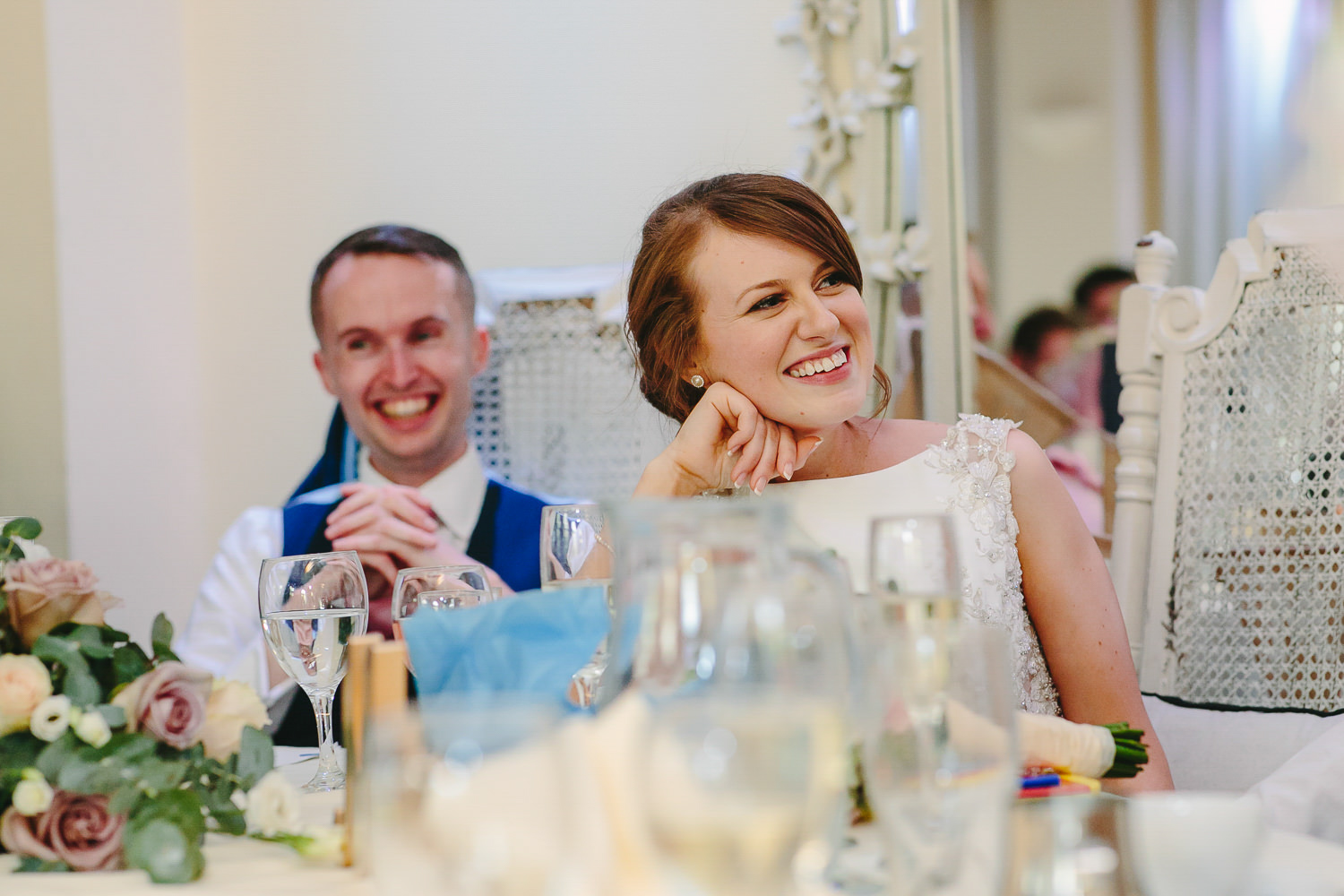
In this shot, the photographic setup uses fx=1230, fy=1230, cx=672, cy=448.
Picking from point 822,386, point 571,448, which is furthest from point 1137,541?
point 571,448

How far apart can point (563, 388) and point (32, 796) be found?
1705 millimetres

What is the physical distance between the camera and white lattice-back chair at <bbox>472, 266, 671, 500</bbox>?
2.35 m

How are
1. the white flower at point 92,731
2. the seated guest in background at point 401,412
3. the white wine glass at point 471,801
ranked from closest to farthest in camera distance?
the white wine glass at point 471,801 → the white flower at point 92,731 → the seated guest in background at point 401,412

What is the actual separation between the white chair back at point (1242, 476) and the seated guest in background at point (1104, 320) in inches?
20.1

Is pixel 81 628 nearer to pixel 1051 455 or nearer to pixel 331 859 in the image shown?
pixel 331 859

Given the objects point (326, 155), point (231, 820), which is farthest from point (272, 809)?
point (326, 155)

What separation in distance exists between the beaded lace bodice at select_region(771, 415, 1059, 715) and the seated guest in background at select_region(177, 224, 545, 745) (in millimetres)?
844

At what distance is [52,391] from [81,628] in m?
1.73

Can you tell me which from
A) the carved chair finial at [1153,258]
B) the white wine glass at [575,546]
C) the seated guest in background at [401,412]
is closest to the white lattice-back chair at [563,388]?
the seated guest in background at [401,412]

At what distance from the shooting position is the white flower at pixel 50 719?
0.70 meters

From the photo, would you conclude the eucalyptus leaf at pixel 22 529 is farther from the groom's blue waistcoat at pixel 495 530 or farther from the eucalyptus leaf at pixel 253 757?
the groom's blue waistcoat at pixel 495 530

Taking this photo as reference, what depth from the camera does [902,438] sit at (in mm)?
1633

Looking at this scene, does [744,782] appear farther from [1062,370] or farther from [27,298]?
[27,298]

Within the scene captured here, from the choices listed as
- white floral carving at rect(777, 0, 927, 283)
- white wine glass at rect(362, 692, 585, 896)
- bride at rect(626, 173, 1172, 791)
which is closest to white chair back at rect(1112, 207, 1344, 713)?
bride at rect(626, 173, 1172, 791)
